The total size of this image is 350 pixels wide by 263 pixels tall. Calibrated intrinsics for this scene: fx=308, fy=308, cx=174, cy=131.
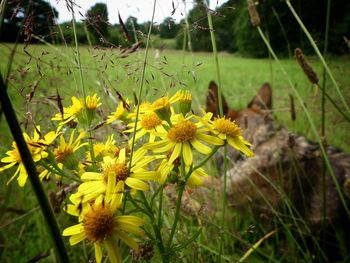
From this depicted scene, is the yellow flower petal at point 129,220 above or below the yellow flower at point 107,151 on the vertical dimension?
below

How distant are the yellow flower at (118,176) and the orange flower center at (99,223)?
0.08 ft

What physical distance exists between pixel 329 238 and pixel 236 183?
20.3 inches

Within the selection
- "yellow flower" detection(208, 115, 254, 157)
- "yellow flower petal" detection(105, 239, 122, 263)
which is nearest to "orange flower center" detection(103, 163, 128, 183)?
"yellow flower petal" detection(105, 239, 122, 263)

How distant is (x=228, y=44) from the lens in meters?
14.7

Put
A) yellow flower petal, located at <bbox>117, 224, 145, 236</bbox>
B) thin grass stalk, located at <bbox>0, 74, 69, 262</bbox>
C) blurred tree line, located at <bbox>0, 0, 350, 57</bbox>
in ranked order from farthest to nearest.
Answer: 1. blurred tree line, located at <bbox>0, 0, 350, 57</bbox>
2. yellow flower petal, located at <bbox>117, 224, 145, 236</bbox>
3. thin grass stalk, located at <bbox>0, 74, 69, 262</bbox>

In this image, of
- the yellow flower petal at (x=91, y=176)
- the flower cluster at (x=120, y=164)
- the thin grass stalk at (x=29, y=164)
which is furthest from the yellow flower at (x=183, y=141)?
the thin grass stalk at (x=29, y=164)

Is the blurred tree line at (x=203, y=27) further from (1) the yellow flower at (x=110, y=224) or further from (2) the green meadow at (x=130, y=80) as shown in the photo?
(1) the yellow flower at (x=110, y=224)

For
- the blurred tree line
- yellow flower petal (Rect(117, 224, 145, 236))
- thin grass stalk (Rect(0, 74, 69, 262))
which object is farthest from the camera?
the blurred tree line

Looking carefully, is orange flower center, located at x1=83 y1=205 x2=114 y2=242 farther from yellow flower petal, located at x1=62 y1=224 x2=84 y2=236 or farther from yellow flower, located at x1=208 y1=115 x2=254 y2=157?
yellow flower, located at x1=208 y1=115 x2=254 y2=157

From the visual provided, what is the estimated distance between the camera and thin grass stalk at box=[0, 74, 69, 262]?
31cm

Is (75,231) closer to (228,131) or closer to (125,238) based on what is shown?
(125,238)

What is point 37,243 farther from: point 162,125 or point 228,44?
point 228,44

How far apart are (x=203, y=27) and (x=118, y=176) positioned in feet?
1.07

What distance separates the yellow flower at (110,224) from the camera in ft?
1.57
